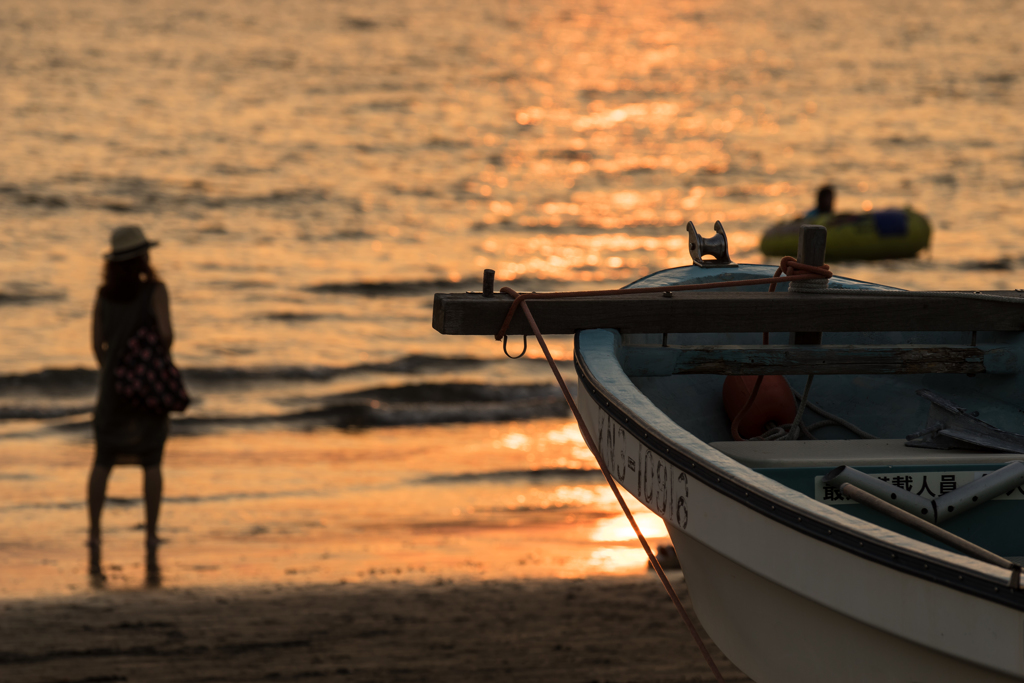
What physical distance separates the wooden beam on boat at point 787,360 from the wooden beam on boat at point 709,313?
0.26 ft

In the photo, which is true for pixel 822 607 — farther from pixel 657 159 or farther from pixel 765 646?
pixel 657 159

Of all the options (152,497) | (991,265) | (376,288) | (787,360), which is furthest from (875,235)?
(787,360)

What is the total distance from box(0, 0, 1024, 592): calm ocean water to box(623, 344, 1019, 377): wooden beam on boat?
10.2ft

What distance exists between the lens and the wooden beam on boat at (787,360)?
13.1ft

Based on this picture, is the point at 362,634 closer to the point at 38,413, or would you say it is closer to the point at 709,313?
the point at 709,313

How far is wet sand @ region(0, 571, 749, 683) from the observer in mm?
5168

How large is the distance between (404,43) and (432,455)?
42.4m

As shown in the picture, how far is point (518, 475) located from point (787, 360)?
5265 mm

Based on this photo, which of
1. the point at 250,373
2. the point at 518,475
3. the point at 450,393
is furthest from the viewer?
the point at 250,373

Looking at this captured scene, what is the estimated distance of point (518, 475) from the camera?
9062mm

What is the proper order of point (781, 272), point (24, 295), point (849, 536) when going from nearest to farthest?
1. point (849, 536)
2. point (781, 272)
3. point (24, 295)

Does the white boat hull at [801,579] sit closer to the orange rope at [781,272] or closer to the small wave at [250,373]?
the orange rope at [781,272]

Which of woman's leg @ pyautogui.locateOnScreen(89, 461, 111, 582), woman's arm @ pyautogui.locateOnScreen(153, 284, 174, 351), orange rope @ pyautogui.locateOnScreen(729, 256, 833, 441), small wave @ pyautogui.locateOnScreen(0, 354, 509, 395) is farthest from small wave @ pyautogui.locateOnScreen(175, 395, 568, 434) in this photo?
orange rope @ pyautogui.locateOnScreen(729, 256, 833, 441)

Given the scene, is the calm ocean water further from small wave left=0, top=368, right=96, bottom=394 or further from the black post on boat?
the black post on boat
